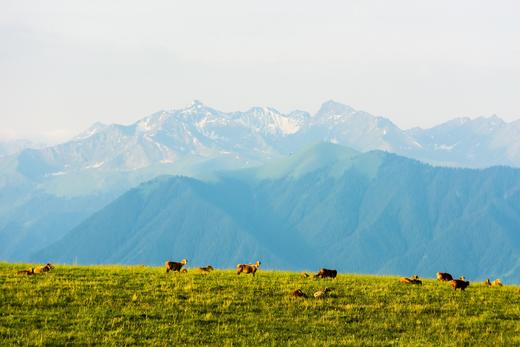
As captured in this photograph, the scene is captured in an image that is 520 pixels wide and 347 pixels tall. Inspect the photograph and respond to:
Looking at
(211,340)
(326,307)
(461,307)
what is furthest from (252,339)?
(461,307)

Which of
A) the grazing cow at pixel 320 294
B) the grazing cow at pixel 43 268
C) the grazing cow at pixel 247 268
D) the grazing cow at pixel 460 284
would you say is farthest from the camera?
the grazing cow at pixel 247 268

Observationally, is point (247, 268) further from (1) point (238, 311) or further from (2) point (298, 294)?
(1) point (238, 311)

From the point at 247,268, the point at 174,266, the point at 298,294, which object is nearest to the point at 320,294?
the point at 298,294

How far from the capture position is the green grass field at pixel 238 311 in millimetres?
30078

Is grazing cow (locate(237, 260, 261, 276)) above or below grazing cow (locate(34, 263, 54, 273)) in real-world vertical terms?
above

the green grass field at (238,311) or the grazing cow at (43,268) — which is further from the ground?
the grazing cow at (43,268)

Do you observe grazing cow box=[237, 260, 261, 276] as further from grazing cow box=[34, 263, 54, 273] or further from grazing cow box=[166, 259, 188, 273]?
grazing cow box=[34, 263, 54, 273]

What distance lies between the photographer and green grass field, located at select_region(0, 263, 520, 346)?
1184 inches

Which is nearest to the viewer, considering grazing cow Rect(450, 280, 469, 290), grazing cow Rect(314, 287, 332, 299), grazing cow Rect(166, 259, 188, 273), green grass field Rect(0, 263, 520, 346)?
green grass field Rect(0, 263, 520, 346)

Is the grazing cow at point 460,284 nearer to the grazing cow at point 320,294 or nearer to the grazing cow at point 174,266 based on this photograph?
the grazing cow at point 320,294

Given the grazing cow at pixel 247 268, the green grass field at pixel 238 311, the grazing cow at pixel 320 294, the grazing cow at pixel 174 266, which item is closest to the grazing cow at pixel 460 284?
the green grass field at pixel 238 311

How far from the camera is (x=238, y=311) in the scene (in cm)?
3369

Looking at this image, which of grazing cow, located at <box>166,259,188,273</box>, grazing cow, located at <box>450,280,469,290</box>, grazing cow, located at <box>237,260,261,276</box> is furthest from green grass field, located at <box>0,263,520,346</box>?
grazing cow, located at <box>166,259,188,273</box>

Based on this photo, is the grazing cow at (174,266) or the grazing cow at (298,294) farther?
the grazing cow at (174,266)
